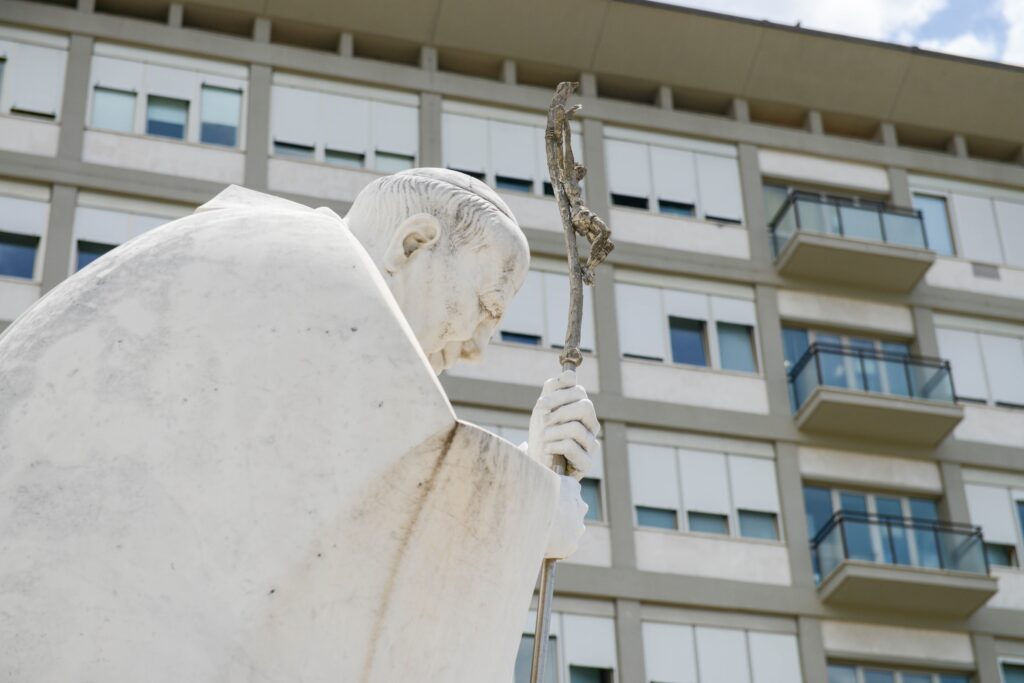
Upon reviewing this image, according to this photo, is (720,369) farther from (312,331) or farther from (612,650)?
(312,331)

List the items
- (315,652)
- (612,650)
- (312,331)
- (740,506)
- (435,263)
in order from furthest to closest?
(740,506), (612,650), (435,263), (312,331), (315,652)

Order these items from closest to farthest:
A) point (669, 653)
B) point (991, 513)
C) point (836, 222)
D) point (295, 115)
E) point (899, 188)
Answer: point (669, 653) < point (295, 115) < point (991, 513) < point (836, 222) < point (899, 188)

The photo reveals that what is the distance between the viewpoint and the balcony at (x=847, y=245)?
109ft

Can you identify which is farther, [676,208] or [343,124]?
[676,208]

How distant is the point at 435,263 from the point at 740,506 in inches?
1080

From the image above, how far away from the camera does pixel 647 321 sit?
32.6 m

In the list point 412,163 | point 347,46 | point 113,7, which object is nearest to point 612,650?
point 412,163

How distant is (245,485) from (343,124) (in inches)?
1165

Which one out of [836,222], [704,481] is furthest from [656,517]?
[836,222]

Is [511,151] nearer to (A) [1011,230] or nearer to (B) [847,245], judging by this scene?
(B) [847,245]

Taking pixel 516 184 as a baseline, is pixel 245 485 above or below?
below

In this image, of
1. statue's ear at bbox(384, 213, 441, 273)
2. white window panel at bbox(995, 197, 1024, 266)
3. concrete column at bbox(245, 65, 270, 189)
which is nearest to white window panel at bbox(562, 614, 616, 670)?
concrete column at bbox(245, 65, 270, 189)

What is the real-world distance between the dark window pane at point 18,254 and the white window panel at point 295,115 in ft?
15.5

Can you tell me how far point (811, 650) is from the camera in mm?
29828
